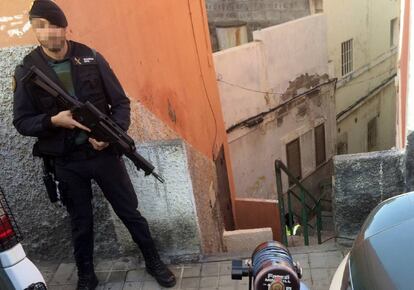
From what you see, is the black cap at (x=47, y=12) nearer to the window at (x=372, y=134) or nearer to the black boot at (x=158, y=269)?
the black boot at (x=158, y=269)

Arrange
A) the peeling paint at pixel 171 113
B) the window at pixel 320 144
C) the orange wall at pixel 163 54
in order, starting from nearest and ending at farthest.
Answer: the orange wall at pixel 163 54, the peeling paint at pixel 171 113, the window at pixel 320 144

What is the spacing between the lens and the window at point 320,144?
15.8m

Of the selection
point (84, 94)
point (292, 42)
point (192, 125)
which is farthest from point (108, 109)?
point (292, 42)

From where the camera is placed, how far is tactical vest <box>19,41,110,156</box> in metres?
3.19

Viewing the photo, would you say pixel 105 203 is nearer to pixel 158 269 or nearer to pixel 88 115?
pixel 158 269

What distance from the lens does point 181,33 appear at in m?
6.89

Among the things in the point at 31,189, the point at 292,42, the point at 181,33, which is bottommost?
the point at 292,42

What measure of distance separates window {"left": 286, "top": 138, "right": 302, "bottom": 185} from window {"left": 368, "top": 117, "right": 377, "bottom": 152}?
5.67m

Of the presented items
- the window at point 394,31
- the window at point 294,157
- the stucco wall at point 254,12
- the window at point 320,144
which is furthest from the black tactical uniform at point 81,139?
the window at point 394,31

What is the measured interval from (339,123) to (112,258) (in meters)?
14.0

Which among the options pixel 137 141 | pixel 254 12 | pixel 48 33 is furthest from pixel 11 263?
pixel 254 12

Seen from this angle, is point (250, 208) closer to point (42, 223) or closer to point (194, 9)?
point (194, 9)

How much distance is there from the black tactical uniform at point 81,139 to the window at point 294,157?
36.8ft

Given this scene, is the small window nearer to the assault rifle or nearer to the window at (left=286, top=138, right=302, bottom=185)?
the window at (left=286, top=138, right=302, bottom=185)
